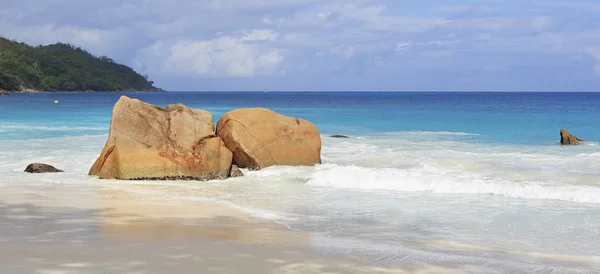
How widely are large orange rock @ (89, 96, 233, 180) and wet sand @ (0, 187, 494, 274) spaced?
2.63 m

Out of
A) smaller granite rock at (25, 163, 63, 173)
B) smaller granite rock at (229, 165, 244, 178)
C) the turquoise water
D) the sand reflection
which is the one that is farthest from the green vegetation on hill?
the sand reflection

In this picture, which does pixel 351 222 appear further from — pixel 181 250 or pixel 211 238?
pixel 181 250

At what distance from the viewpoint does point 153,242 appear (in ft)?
23.7

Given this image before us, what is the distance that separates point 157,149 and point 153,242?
6.13 m

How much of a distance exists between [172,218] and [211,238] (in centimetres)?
148

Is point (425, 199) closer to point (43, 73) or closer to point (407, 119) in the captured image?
point (407, 119)

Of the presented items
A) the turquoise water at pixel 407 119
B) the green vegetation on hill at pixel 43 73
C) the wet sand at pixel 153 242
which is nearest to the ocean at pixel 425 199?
the wet sand at pixel 153 242

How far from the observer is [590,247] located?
24.8 ft

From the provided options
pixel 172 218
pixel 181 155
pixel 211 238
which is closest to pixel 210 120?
pixel 181 155

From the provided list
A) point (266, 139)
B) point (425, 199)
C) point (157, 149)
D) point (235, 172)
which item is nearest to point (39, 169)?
point (157, 149)

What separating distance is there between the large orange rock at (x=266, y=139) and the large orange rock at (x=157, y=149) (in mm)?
563

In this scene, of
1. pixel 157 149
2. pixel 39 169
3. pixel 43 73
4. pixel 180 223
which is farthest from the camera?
pixel 43 73

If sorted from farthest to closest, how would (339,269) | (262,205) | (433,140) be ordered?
(433,140) → (262,205) → (339,269)

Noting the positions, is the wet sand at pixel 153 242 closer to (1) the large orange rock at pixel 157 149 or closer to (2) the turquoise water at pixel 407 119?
(1) the large orange rock at pixel 157 149
